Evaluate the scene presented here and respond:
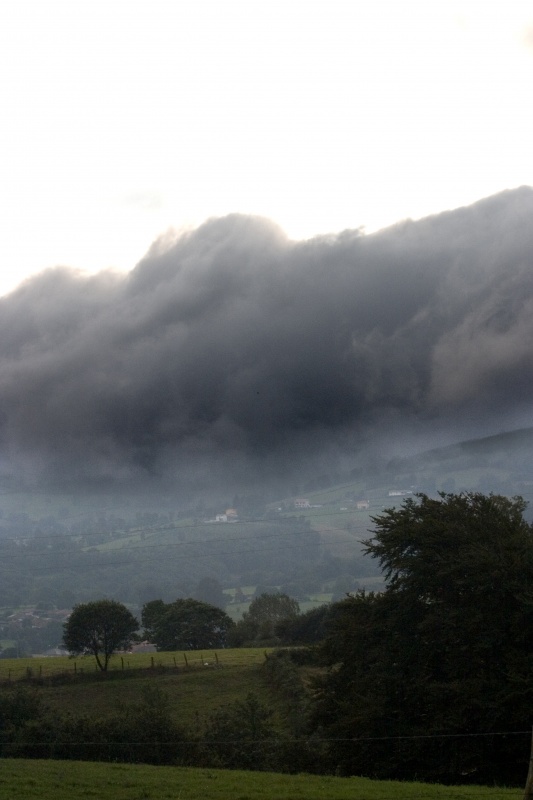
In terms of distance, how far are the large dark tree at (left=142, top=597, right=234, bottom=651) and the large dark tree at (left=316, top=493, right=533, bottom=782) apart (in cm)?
7897

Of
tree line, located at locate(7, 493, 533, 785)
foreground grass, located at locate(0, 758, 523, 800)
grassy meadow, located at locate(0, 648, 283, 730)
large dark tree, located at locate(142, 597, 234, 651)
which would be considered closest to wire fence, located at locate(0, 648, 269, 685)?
grassy meadow, located at locate(0, 648, 283, 730)

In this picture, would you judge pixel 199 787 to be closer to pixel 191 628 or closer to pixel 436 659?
pixel 436 659

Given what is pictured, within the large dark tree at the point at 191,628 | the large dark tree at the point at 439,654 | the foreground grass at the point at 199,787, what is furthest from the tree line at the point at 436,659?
the large dark tree at the point at 191,628

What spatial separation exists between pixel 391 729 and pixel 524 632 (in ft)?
26.1

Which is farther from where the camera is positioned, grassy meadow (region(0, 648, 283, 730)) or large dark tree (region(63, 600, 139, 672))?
large dark tree (region(63, 600, 139, 672))

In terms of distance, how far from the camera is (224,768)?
39688 mm

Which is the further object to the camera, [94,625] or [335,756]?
[94,625]

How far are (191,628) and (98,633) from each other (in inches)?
1135

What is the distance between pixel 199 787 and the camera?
30750mm

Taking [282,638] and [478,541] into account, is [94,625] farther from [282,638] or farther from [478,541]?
[478,541]

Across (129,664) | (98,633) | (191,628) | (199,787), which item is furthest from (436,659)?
(191,628)

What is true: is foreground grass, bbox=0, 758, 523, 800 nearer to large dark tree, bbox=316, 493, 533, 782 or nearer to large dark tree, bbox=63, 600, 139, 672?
large dark tree, bbox=316, 493, 533, 782

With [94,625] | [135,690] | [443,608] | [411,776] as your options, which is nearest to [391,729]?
[411,776]

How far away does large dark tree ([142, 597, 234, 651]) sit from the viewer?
120625 millimetres
